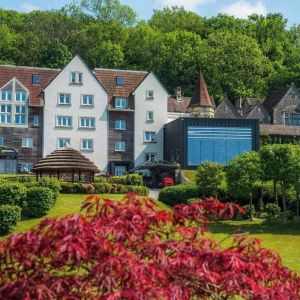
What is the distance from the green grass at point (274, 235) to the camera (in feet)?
87.2

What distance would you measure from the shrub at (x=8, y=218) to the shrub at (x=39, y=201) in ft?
10.1

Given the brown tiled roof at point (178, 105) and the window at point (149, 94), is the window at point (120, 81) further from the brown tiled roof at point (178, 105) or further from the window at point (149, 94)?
the brown tiled roof at point (178, 105)

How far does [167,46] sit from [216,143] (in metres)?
46.3

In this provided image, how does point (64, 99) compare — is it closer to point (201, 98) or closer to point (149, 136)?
point (149, 136)

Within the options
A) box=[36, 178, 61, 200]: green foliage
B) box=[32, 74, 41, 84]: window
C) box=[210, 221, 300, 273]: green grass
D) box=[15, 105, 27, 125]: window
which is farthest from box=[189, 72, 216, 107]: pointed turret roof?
box=[36, 178, 61, 200]: green foliage

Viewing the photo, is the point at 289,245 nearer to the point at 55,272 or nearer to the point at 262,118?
the point at 55,272

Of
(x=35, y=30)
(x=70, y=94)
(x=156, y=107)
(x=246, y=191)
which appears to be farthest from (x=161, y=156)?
(x=35, y=30)

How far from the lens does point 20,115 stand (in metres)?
65.7

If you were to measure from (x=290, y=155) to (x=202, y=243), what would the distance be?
31437 millimetres

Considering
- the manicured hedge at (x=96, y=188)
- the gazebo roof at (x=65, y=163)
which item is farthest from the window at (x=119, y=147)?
the manicured hedge at (x=96, y=188)

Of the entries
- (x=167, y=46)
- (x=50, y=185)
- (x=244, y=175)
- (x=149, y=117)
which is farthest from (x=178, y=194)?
(x=167, y=46)

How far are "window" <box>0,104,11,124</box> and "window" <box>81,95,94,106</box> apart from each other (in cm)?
767

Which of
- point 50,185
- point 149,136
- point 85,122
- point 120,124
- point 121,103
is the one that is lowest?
point 50,185

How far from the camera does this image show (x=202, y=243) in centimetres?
→ 737
